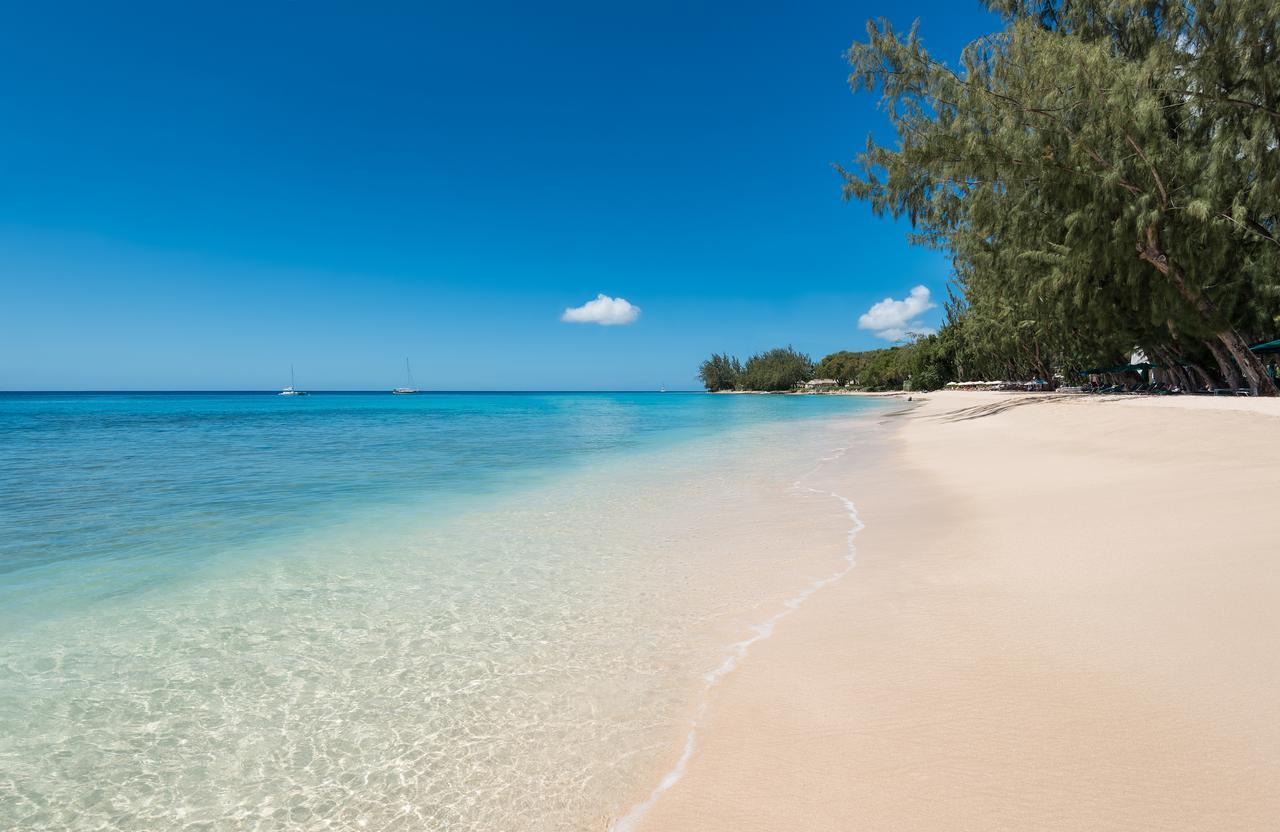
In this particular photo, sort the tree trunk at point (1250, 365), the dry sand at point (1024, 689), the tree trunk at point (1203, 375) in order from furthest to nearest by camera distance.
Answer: the tree trunk at point (1203, 375) < the tree trunk at point (1250, 365) < the dry sand at point (1024, 689)

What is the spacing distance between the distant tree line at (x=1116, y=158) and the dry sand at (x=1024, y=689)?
15.6 meters

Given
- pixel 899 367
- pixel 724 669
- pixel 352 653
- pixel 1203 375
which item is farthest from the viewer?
pixel 899 367

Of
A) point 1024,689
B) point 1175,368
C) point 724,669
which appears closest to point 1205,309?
point 1175,368

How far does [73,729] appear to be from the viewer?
3109 millimetres

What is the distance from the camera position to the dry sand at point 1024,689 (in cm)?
217

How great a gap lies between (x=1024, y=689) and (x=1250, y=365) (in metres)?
25.5

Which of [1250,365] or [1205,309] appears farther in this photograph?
[1250,365]

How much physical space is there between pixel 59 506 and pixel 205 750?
9492 millimetres

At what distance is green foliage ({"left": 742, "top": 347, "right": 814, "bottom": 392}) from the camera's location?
151000 millimetres

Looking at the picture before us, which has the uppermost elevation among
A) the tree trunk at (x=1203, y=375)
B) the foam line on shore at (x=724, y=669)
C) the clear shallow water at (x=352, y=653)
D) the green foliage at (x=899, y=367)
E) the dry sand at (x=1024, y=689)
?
the green foliage at (x=899, y=367)

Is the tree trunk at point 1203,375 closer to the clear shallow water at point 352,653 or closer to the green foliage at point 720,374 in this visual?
the clear shallow water at point 352,653

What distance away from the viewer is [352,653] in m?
3.95

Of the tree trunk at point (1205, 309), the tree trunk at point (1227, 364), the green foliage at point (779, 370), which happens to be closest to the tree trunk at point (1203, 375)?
the tree trunk at point (1227, 364)

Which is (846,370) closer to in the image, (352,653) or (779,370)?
(779,370)
